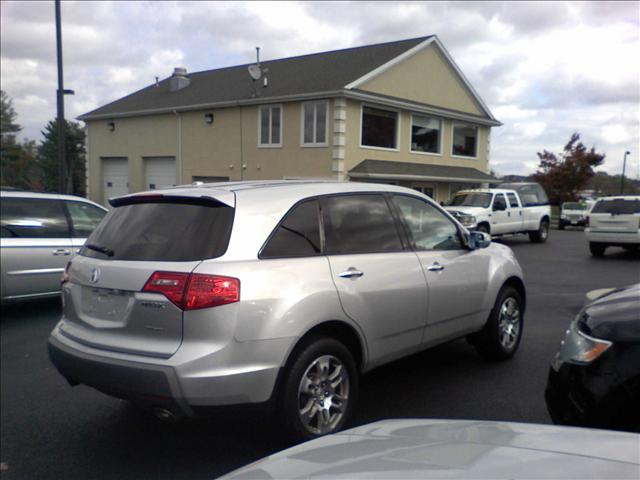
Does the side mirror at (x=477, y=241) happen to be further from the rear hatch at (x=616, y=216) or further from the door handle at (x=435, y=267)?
the rear hatch at (x=616, y=216)

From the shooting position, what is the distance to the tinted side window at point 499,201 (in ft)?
61.5

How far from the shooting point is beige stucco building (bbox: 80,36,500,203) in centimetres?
2152

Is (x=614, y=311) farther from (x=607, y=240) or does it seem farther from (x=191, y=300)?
(x=607, y=240)

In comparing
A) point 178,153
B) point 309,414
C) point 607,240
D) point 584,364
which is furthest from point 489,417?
point 178,153

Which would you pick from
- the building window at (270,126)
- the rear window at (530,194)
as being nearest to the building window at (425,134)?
the rear window at (530,194)

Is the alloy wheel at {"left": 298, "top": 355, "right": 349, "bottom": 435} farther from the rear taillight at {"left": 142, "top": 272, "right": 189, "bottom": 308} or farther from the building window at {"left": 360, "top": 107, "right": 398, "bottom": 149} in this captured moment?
the building window at {"left": 360, "top": 107, "right": 398, "bottom": 149}

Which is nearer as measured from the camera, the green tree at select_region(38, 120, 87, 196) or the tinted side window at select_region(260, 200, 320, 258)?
the tinted side window at select_region(260, 200, 320, 258)

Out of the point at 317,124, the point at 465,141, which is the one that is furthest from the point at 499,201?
the point at 465,141

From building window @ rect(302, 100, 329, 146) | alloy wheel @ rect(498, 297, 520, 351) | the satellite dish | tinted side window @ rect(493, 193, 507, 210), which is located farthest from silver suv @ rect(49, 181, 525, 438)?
the satellite dish

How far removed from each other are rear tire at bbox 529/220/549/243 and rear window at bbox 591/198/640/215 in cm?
465

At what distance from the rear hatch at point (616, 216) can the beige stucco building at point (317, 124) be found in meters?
7.80

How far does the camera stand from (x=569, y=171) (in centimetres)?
3966

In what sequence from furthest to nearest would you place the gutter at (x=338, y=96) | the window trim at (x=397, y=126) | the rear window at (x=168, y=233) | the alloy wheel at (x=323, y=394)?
the window trim at (x=397, y=126), the gutter at (x=338, y=96), the alloy wheel at (x=323, y=394), the rear window at (x=168, y=233)

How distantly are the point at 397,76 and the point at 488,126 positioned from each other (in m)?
7.37
